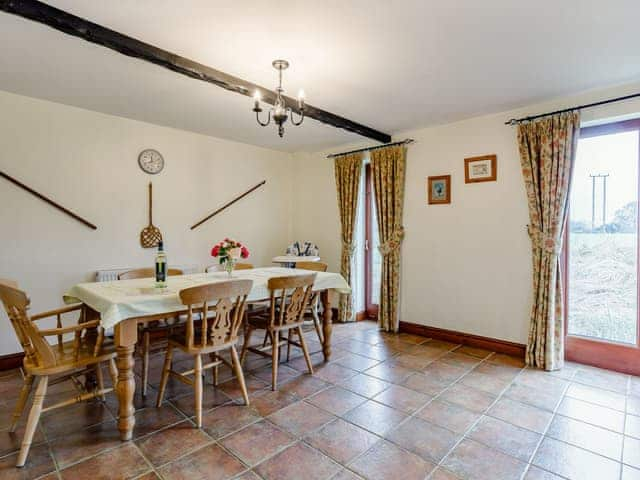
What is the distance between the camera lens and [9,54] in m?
2.45

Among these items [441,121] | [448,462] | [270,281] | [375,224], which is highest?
[441,121]

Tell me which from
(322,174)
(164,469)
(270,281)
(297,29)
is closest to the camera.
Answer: (164,469)

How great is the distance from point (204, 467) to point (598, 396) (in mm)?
2730

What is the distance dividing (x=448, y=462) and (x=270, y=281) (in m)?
1.58

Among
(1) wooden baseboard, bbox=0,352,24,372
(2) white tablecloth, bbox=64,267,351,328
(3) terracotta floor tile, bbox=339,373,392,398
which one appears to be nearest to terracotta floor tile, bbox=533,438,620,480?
(3) terracotta floor tile, bbox=339,373,392,398

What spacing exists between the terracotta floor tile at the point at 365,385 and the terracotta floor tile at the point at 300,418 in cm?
41

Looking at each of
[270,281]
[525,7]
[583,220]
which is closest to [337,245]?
[270,281]

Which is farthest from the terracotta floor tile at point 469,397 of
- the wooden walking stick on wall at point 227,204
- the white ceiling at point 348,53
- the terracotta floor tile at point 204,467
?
the wooden walking stick on wall at point 227,204

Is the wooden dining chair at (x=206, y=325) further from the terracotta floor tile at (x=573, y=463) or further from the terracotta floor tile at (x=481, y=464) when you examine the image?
the terracotta floor tile at (x=573, y=463)

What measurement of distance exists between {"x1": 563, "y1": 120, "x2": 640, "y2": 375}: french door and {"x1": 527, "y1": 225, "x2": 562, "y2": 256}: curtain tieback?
0.76 feet

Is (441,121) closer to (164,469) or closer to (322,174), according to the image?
(322,174)

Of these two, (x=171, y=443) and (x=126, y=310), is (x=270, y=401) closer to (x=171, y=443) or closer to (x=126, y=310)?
(x=171, y=443)

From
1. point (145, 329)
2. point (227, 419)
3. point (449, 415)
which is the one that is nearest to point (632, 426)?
point (449, 415)

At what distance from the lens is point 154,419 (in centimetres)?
232
